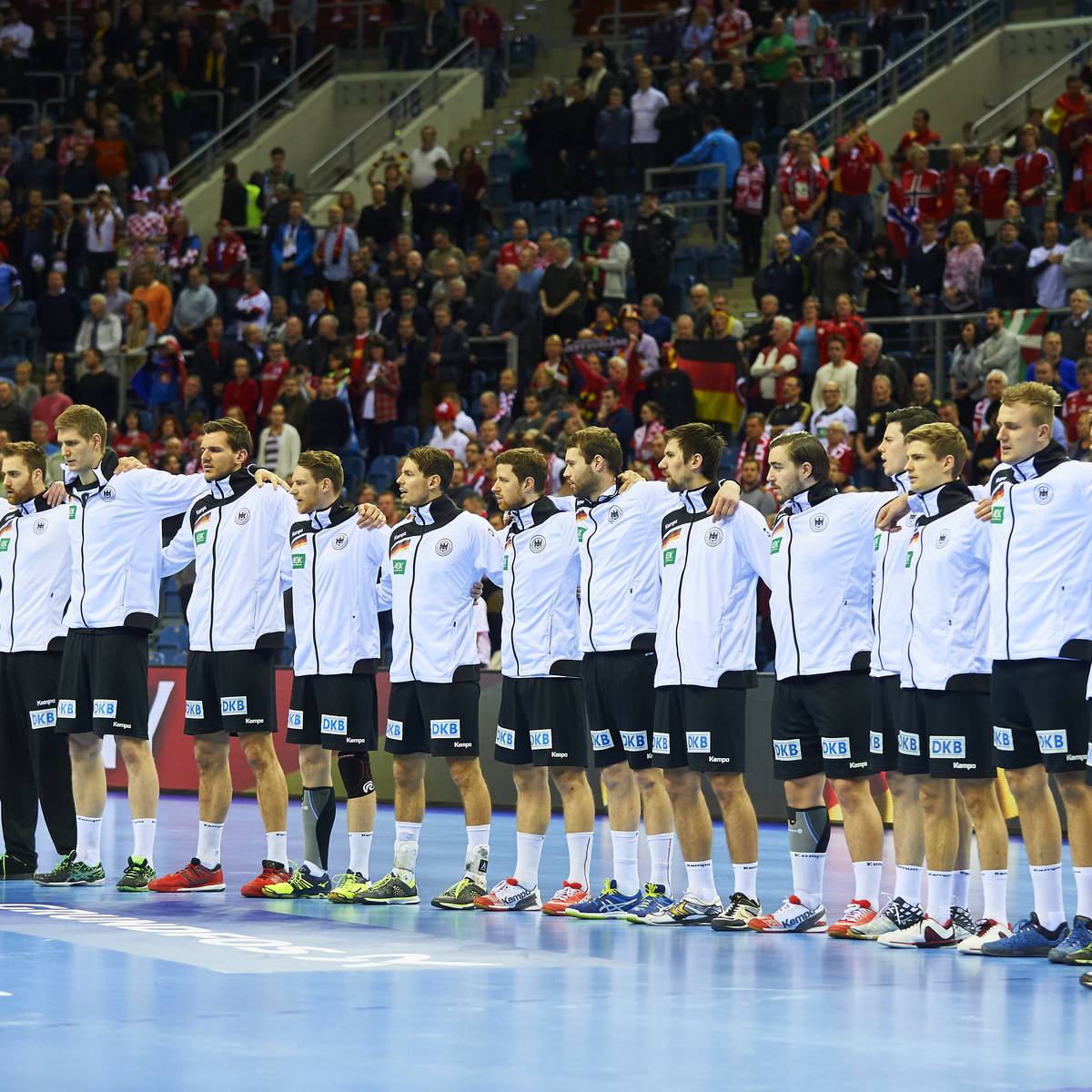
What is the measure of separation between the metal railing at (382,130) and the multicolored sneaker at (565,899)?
2074 cm

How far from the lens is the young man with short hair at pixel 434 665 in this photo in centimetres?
1163

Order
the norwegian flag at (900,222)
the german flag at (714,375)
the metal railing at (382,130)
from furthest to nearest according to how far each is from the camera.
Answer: the metal railing at (382,130), the norwegian flag at (900,222), the german flag at (714,375)

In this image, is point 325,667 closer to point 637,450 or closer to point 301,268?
point 637,450

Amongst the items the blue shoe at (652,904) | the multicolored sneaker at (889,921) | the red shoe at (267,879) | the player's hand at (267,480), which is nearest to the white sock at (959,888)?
the multicolored sneaker at (889,921)

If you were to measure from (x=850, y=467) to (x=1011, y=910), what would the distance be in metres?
7.96

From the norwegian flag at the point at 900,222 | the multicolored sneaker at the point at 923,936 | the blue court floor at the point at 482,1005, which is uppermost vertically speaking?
the norwegian flag at the point at 900,222

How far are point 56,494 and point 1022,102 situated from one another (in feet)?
56.0

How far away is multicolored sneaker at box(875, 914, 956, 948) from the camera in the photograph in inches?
396

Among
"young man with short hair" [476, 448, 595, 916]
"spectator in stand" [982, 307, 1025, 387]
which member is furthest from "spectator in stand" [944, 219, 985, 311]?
"young man with short hair" [476, 448, 595, 916]

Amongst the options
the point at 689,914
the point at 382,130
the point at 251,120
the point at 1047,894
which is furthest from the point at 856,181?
the point at 1047,894

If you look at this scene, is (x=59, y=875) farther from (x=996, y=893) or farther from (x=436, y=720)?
(x=996, y=893)

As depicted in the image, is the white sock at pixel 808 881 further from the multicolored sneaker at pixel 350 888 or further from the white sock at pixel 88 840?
the white sock at pixel 88 840

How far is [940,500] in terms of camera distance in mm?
10227

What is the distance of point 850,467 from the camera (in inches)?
738
